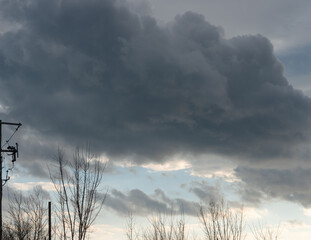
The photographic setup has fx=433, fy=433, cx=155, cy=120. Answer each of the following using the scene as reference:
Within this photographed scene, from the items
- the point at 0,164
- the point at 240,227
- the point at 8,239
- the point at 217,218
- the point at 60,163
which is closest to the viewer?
the point at 60,163

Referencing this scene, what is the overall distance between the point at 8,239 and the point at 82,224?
92.4 ft

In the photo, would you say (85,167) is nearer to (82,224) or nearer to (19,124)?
(82,224)

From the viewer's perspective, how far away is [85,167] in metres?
17.9

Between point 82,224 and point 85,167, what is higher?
point 85,167

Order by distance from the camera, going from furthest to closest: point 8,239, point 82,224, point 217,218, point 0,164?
point 8,239 → point 0,164 → point 217,218 → point 82,224

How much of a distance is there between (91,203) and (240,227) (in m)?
8.84

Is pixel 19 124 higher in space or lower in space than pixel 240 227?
higher

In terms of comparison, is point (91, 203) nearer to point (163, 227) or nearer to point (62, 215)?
point (62, 215)

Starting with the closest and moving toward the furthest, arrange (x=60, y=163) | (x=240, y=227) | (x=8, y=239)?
(x=60, y=163) < (x=240, y=227) < (x=8, y=239)

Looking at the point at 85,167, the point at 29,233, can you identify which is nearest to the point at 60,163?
the point at 85,167

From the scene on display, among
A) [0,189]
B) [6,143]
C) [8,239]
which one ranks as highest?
[6,143]

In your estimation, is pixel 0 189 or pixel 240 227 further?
pixel 0 189

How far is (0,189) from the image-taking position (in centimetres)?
2511

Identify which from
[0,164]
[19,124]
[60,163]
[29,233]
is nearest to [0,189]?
[0,164]
